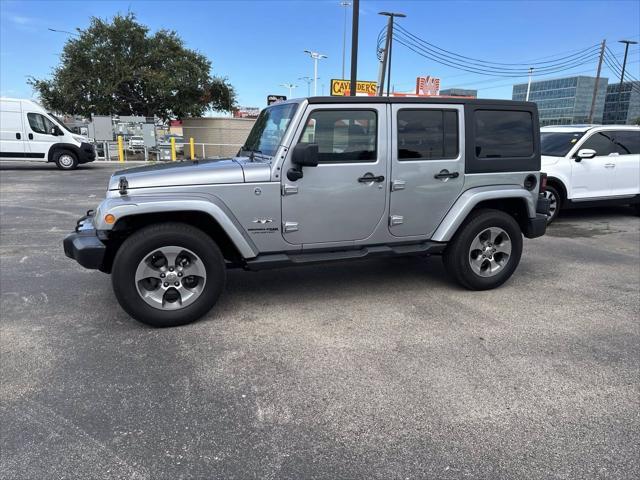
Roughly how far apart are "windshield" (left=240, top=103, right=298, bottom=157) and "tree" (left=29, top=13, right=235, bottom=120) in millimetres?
24650

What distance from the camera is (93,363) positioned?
131 inches

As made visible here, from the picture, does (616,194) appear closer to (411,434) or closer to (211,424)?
(411,434)

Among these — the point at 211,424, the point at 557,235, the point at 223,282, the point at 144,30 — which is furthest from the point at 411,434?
the point at 144,30

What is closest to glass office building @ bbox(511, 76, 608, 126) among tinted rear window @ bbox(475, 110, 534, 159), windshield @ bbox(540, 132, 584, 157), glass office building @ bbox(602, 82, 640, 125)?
glass office building @ bbox(602, 82, 640, 125)

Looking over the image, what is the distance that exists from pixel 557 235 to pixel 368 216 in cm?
486

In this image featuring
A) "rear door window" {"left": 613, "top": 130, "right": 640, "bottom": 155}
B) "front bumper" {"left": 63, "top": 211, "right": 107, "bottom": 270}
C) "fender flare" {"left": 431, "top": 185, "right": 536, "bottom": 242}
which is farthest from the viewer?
"rear door window" {"left": 613, "top": 130, "right": 640, "bottom": 155}

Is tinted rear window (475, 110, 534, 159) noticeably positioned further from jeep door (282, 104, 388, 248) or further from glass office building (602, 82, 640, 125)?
glass office building (602, 82, 640, 125)

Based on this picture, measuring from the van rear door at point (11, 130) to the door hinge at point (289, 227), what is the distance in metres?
16.2

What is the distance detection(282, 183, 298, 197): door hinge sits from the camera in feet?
13.1

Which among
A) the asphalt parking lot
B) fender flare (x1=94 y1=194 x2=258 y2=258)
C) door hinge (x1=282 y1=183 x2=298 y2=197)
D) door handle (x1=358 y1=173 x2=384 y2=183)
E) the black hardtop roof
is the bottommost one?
the asphalt parking lot

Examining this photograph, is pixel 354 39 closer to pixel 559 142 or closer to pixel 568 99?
pixel 559 142

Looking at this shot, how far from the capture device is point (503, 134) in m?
4.79

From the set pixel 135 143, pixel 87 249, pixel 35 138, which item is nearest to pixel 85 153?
pixel 35 138

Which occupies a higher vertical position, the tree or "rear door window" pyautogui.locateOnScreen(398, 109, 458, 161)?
the tree
